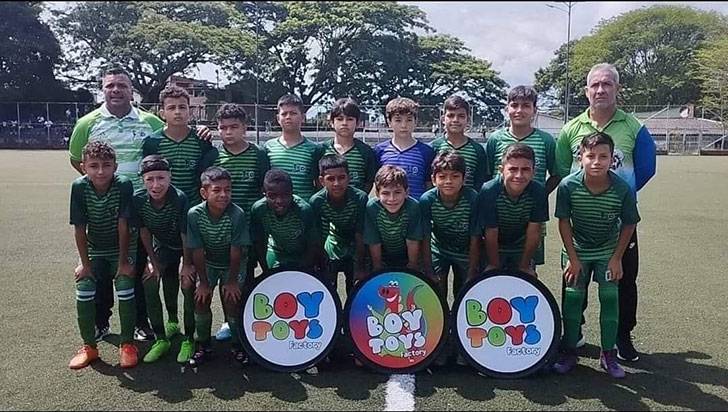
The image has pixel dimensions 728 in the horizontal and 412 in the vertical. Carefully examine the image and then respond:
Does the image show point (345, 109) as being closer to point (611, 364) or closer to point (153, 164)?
point (153, 164)

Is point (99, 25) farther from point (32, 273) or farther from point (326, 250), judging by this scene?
point (326, 250)

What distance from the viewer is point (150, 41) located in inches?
1406

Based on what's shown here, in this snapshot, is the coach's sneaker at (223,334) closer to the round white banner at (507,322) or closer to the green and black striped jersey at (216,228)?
the green and black striped jersey at (216,228)

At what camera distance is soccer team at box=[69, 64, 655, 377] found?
389 cm

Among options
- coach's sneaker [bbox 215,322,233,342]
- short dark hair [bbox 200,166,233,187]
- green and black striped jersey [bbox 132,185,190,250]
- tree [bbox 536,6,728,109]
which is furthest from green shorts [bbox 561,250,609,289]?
tree [bbox 536,6,728,109]

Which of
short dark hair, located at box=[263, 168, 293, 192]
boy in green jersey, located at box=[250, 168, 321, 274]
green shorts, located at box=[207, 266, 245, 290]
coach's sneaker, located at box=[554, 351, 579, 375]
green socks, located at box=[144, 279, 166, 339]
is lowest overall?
coach's sneaker, located at box=[554, 351, 579, 375]

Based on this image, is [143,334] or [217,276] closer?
[217,276]

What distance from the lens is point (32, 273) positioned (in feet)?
21.6

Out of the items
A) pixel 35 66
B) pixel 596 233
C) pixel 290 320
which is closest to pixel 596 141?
pixel 596 233

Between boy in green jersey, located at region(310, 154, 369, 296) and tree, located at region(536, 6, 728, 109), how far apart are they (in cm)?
2125

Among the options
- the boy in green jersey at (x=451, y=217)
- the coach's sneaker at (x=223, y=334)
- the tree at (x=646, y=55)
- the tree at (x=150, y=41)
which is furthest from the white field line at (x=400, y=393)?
the tree at (x=150, y=41)

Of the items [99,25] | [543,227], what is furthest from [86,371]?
[99,25]

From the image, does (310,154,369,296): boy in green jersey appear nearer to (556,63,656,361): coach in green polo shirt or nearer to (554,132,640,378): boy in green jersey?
(554,132,640,378): boy in green jersey

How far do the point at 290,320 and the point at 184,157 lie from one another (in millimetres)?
1366
